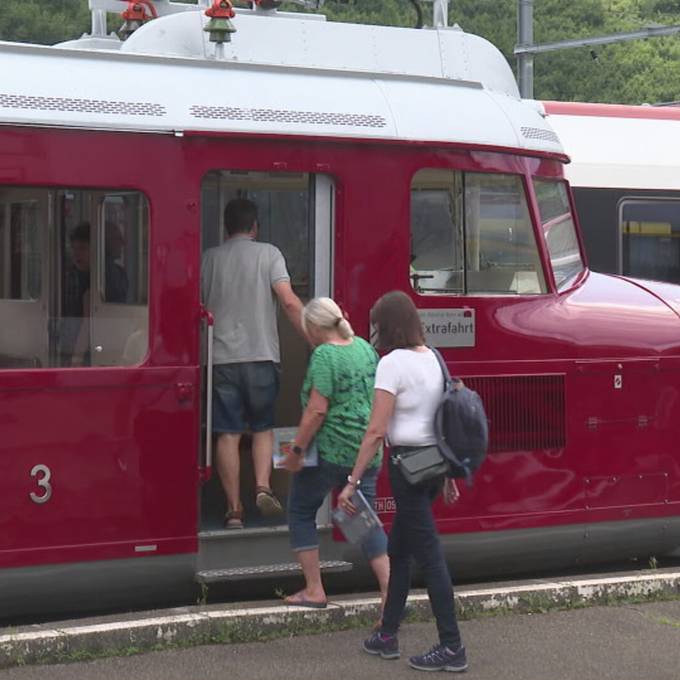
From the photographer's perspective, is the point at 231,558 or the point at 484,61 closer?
the point at 231,558

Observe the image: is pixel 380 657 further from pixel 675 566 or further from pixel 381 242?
pixel 675 566

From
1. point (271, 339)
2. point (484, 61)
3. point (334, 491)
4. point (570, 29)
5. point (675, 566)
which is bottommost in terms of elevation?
point (675, 566)

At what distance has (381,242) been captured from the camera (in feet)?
24.8

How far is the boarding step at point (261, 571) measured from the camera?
7.14m

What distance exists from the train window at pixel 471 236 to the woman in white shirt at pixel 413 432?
1.47 meters

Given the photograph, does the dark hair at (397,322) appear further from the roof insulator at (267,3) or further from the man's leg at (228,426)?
the roof insulator at (267,3)

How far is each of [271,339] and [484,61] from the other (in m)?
2.10

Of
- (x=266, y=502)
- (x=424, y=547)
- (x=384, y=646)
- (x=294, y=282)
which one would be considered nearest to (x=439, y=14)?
(x=294, y=282)

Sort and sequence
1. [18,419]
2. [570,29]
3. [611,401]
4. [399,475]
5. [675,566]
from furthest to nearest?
[570,29]
[675,566]
[611,401]
[18,419]
[399,475]

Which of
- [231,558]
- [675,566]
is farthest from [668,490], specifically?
[231,558]

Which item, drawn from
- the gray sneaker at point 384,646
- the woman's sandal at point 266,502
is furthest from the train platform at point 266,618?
the woman's sandal at point 266,502

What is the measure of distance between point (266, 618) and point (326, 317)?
51.5 inches

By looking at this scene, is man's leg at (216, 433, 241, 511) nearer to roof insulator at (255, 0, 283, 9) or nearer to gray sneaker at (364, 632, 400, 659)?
gray sneaker at (364, 632, 400, 659)

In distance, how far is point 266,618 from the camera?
6.61 m
